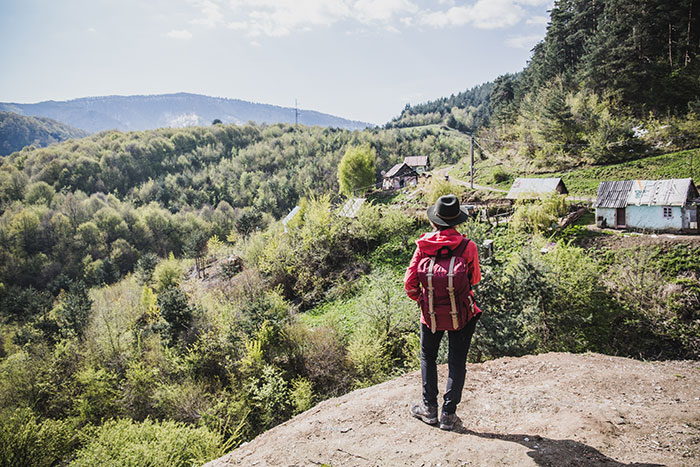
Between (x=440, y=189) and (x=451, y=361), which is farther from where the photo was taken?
(x=440, y=189)

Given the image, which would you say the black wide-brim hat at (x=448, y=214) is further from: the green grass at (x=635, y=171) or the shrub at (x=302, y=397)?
the green grass at (x=635, y=171)

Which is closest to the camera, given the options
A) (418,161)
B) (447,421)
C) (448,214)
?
(448,214)

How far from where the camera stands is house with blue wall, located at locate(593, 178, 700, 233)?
1753cm

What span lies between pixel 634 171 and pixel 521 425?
30938 millimetres

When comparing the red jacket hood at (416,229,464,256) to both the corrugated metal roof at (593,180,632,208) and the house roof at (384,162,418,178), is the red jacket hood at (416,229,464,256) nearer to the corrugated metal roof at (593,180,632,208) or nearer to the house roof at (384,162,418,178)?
the corrugated metal roof at (593,180,632,208)

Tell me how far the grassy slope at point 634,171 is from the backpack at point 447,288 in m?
28.4

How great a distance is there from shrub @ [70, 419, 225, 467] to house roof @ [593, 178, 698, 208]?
23986 millimetres

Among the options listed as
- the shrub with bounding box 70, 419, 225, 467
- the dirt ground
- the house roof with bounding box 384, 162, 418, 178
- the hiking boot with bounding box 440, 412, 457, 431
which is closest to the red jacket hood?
the hiking boot with bounding box 440, 412, 457, 431

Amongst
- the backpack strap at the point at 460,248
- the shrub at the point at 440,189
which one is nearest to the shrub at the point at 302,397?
the backpack strap at the point at 460,248

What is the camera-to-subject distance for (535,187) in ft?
82.3

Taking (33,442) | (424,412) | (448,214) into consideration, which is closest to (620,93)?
(448,214)

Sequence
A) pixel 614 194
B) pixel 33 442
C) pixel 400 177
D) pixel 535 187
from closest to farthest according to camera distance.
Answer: pixel 33 442
pixel 614 194
pixel 535 187
pixel 400 177

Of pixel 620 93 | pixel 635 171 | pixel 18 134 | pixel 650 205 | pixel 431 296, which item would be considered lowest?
pixel 431 296

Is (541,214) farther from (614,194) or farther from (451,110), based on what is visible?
(451,110)
